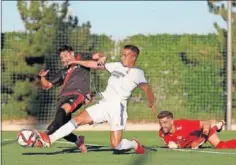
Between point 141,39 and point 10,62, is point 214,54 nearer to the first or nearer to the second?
point 141,39

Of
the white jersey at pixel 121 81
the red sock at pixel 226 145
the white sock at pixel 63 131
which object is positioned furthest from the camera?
the red sock at pixel 226 145

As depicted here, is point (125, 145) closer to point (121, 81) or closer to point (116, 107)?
point (116, 107)

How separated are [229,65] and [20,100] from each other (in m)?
6.29

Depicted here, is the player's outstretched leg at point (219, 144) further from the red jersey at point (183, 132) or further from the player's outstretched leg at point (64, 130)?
the player's outstretched leg at point (64, 130)

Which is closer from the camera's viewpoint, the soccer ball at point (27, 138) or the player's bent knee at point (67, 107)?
the soccer ball at point (27, 138)

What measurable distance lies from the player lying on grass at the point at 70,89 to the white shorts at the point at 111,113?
65 centimetres

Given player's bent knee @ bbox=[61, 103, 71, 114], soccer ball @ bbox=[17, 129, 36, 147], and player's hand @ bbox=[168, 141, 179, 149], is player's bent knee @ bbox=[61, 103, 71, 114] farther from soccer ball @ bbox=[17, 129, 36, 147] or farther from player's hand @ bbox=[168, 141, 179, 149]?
player's hand @ bbox=[168, 141, 179, 149]

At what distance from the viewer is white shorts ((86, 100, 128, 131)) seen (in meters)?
12.0

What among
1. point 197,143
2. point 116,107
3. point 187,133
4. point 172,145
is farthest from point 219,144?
point 116,107

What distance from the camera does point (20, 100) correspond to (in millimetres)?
24609

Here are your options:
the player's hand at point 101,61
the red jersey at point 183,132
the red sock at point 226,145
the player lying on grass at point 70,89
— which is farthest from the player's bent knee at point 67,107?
the red sock at point 226,145

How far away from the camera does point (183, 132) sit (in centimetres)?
1316

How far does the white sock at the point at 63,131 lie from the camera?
1166 cm

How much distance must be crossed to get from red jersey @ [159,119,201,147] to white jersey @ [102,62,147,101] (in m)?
1.33
